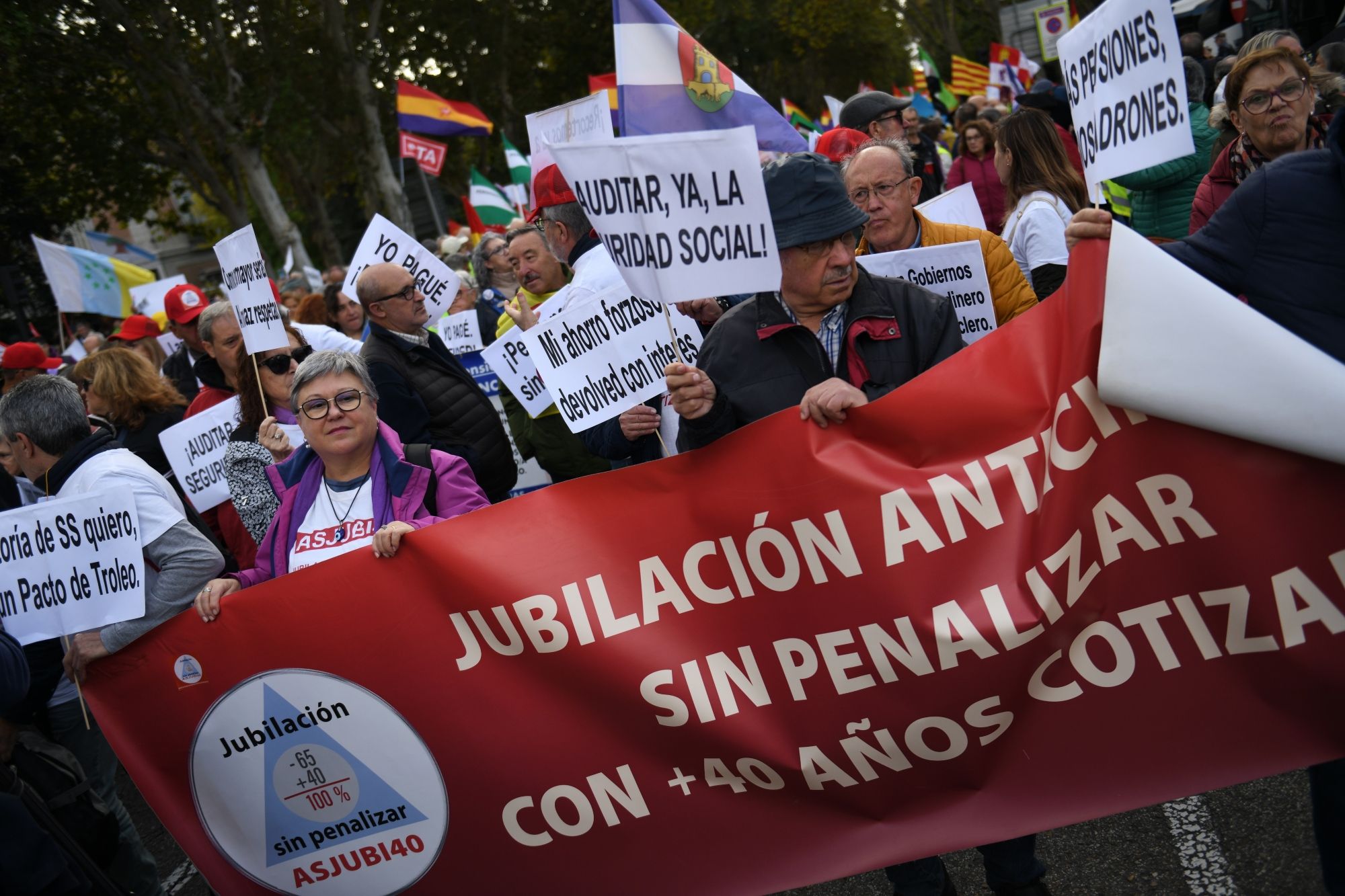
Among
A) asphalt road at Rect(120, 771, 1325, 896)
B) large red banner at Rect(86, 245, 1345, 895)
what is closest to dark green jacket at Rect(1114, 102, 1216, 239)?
asphalt road at Rect(120, 771, 1325, 896)

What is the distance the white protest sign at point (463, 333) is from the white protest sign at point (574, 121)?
1271 mm

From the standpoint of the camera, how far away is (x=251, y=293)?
4.99m

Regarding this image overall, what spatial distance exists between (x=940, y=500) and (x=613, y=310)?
1407mm

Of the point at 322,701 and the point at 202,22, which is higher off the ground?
the point at 202,22

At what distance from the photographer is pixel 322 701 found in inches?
137

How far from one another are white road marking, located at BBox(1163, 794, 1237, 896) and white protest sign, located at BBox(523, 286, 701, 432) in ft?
6.59

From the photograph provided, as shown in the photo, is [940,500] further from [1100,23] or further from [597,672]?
[1100,23]

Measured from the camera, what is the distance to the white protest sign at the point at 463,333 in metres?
7.62

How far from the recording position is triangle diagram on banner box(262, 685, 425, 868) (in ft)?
11.3

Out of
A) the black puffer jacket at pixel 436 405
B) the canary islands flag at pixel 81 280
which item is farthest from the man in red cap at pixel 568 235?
the canary islands flag at pixel 81 280

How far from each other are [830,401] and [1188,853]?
1.74 m

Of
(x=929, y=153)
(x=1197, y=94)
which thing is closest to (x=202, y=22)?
(x=929, y=153)

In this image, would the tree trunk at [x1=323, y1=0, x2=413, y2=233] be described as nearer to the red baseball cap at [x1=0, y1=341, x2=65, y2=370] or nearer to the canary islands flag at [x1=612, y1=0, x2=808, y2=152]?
the red baseball cap at [x1=0, y1=341, x2=65, y2=370]

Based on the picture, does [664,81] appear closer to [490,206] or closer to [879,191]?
[879,191]
